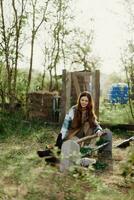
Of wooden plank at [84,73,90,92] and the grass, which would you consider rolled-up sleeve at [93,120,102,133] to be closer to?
the grass

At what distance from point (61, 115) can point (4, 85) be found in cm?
374

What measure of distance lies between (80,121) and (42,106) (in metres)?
6.93

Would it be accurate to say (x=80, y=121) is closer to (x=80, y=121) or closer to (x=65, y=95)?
(x=80, y=121)

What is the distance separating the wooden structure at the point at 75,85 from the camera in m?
14.3

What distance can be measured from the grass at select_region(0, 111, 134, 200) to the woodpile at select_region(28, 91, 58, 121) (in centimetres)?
69

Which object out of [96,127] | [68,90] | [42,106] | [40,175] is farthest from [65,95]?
[40,175]

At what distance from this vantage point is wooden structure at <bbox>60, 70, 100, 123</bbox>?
14.3 meters

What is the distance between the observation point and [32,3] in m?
16.8

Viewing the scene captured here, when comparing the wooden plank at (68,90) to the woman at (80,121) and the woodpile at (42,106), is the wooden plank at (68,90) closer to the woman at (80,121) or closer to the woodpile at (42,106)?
the woodpile at (42,106)

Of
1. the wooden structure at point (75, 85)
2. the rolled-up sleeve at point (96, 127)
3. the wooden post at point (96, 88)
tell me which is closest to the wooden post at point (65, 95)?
the wooden structure at point (75, 85)

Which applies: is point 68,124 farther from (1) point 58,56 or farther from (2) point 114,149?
(1) point 58,56

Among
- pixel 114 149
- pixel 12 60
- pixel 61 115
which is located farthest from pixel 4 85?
pixel 114 149

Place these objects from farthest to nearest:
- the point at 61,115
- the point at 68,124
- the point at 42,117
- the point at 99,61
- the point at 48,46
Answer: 1. the point at 99,61
2. the point at 48,46
3. the point at 42,117
4. the point at 61,115
5. the point at 68,124

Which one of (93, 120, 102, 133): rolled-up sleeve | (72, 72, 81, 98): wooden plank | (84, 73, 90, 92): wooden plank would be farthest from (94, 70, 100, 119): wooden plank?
(93, 120, 102, 133): rolled-up sleeve
